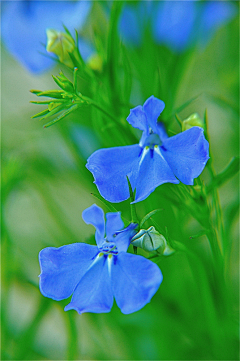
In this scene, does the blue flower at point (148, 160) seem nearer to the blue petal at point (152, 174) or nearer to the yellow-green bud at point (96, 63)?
the blue petal at point (152, 174)

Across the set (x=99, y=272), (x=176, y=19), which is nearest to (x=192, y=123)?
(x=99, y=272)

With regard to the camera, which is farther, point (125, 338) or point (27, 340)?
point (125, 338)

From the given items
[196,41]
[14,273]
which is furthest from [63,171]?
[196,41]

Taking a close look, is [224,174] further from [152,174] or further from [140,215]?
[140,215]

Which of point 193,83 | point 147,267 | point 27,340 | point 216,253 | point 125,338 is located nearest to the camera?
point 147,267

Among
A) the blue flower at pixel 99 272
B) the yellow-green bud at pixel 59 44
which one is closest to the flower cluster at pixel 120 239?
the blue flower at pixel 99 272

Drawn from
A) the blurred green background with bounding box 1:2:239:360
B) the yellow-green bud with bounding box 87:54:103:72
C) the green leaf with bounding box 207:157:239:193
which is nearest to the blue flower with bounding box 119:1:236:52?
the blurred green background with bounding box 1:2:239:360

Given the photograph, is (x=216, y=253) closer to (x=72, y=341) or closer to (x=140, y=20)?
(x=72, y=341)
